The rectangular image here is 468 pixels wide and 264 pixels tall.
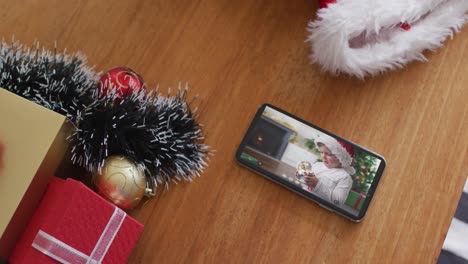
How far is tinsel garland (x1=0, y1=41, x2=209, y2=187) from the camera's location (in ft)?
2.08

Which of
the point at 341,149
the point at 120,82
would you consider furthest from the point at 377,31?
the point at 120,82

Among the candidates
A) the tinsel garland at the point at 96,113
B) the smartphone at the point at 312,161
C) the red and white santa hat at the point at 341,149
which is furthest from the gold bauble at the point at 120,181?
the red and white santa hat at the point at 341,149

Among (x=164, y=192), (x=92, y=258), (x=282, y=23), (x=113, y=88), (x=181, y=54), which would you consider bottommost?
(x=92, y=258)

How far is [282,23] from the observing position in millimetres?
801

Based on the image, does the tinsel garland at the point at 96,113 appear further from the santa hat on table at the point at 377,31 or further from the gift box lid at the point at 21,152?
the santa hat on table at the point at 377,31

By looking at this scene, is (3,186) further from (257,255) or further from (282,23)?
(282,23)

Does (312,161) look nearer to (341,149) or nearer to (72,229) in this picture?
(341,149)

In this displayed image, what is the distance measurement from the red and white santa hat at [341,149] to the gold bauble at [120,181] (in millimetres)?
296

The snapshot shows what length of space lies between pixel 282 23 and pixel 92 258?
0.49 meters

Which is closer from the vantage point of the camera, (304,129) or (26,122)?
(26,122)

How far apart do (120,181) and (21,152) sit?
0.44 ft

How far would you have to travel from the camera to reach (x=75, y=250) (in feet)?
1.98

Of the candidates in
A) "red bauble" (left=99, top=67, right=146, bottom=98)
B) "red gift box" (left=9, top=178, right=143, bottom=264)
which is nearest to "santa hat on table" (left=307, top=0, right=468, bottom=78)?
"red bauble" (left=99, top=67, right=146, bottom=98)

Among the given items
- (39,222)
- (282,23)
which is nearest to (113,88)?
(39,222)
